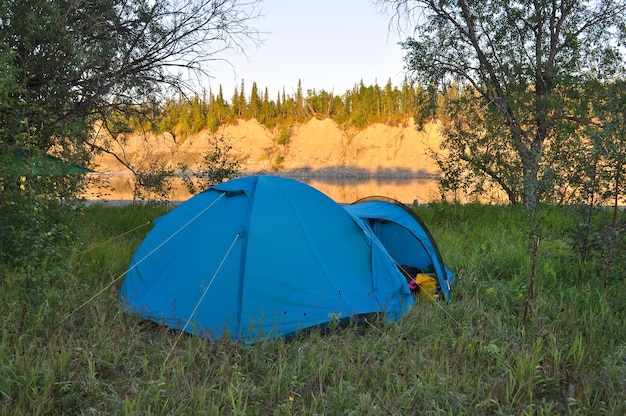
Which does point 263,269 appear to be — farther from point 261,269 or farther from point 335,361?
point 335,361

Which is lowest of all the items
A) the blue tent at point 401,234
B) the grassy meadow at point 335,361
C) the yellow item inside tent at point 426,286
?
the grassy meadow at point 335,361

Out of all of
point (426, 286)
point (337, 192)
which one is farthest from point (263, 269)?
point (337, 192)

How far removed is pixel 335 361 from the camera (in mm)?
3242

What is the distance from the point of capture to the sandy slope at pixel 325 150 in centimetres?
5397

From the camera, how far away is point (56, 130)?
21.7 ft

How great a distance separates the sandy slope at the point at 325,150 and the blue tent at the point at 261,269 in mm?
48525

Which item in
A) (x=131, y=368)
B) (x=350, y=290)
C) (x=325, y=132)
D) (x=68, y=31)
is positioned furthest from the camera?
(x=325, y=132)

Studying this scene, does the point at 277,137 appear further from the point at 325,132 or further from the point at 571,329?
the point at 571,329

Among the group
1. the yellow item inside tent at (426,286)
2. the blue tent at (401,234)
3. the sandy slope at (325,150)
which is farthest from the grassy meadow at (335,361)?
the sandy slope at (325,150)

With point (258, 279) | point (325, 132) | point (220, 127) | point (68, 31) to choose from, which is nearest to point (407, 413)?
point (258, 279)

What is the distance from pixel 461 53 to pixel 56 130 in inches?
333

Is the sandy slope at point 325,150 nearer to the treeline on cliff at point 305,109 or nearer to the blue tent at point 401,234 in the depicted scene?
the treeline on cliff at point 305,109

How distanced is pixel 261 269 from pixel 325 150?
5579cm

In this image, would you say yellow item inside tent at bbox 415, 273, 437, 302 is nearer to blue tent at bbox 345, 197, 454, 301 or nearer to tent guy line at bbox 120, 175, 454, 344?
tent guy line at bbox 120, 175, 454, 344
